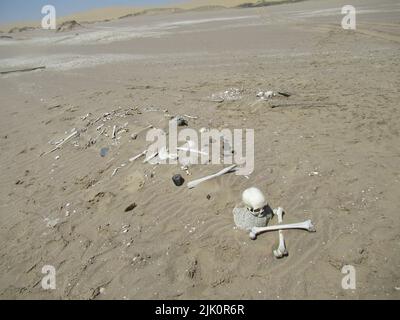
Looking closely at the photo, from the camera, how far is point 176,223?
4914mm

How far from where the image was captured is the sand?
4.05 m

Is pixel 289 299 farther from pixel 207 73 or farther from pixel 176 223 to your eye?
pixel 207 73

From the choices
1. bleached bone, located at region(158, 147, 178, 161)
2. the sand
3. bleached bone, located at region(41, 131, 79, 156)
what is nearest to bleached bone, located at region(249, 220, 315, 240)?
the sand

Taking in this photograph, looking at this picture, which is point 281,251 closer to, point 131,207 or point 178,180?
point 178,180

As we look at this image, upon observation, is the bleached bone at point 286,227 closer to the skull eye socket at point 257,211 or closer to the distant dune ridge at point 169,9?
the skull eye socket at point 257,211

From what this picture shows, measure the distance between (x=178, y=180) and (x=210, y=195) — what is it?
24.4 inches

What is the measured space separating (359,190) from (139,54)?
16.4 metres

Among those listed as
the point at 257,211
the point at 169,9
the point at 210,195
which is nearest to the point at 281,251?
the point at 257,211

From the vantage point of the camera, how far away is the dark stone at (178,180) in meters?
5.45

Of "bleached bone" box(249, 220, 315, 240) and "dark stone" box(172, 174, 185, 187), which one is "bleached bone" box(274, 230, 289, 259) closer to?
"bleached bone" box(249, 220, 315, 240)

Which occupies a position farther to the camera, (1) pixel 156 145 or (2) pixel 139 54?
(2) pixel 139 54

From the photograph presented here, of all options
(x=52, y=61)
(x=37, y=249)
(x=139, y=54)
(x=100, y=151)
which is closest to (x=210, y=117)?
(x=100, y=151)

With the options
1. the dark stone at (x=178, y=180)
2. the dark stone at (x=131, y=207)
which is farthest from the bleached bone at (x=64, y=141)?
the dark stone at (x=178, y=180)

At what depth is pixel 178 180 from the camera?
5.45 meters
